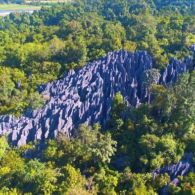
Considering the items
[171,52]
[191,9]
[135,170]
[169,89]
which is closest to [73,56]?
[171,52]

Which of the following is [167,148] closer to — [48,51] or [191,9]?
[48,51]

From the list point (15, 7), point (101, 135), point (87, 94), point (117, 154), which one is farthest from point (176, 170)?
point (15, 7)

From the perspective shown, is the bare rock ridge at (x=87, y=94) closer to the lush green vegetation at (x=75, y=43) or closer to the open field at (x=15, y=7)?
the lush green vegetation at (x=75, y=43)

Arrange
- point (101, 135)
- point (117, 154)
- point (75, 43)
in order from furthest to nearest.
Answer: point (75, 43) < point (117, 154) < point (101, 135)

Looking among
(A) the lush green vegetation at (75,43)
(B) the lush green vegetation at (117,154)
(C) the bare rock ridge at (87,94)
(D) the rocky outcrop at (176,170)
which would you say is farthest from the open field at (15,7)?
(D) the rocky outcrop at (176,170)

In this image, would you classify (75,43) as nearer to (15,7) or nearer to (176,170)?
(176,170)
